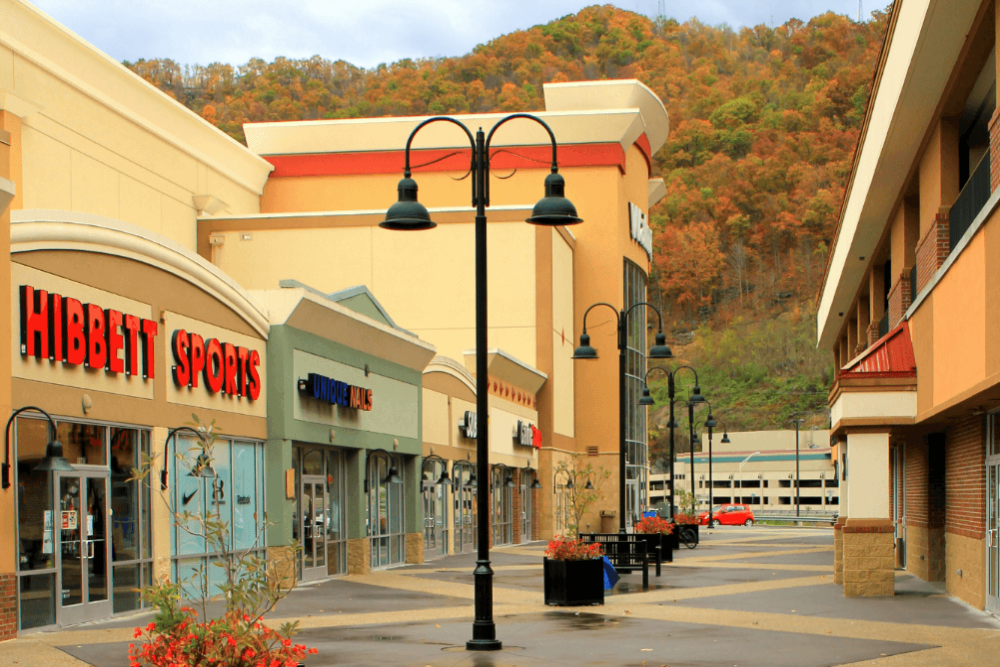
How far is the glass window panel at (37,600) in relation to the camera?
53.1 feet

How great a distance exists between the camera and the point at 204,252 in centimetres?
4769

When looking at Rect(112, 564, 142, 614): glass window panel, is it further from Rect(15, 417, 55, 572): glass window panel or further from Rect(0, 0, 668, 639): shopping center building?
Rect(15, 417, 55, 572): glass window panel

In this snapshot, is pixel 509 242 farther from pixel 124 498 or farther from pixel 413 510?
pixel 124 498

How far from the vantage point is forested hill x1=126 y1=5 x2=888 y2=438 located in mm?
118562

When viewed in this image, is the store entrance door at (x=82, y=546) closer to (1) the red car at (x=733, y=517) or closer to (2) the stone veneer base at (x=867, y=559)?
(2) the stone veneer base at (x=867, y=559)

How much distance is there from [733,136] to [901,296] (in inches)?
4647

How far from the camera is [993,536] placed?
19.0 meters

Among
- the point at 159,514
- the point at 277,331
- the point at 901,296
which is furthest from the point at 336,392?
the point at 901,296

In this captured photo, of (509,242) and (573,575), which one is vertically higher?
(509,242)

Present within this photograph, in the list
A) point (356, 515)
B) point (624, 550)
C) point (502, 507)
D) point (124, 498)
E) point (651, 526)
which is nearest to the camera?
point (124, 498)

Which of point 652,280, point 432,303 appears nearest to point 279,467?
point 432,303

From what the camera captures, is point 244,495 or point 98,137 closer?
point 244,495

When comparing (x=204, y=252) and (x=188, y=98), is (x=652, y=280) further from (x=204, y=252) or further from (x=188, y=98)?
(x=204, y=252)

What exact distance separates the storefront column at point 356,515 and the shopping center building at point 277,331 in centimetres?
7
